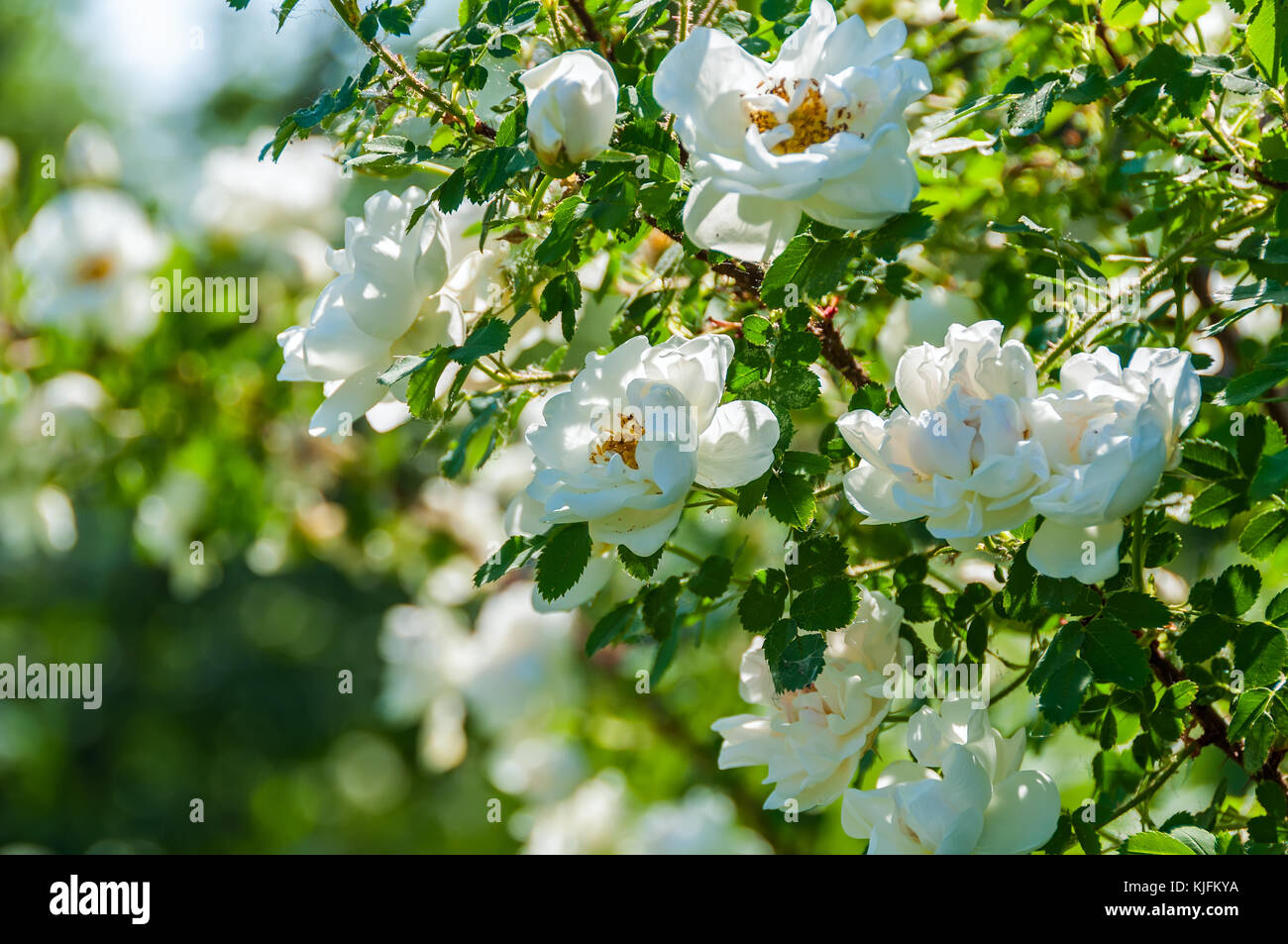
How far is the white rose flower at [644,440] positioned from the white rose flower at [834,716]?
0.50 ft

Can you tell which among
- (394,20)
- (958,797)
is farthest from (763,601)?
(394,20)

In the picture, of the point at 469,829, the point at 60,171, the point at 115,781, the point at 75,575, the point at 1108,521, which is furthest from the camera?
the point at 115,781

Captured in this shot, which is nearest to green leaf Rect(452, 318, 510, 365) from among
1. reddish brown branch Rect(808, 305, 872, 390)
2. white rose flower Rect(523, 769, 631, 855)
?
reddish brown branch Rect(808, 305, 872, 390)

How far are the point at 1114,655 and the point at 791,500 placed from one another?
0.17 meters

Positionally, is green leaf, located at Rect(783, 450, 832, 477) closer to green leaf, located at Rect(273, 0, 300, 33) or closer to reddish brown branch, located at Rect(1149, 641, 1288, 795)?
reddish brown branch, located at Rect(1149, 641, 1288, 795)

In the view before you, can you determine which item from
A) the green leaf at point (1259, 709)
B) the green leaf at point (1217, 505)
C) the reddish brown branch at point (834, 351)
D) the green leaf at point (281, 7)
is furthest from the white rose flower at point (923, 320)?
the green leaf at point (281, 7)

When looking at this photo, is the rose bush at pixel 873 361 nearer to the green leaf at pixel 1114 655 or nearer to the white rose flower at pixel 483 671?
the green leaf at pixel 1114 655

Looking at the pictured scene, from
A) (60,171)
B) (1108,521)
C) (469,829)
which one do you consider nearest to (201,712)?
(469,829)

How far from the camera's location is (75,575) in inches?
165

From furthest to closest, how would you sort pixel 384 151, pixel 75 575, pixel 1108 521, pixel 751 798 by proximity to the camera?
pixel 75 575, pixel 751 798, pixel 384 151, pixel 1108 521

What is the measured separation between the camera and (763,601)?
2.04 ft

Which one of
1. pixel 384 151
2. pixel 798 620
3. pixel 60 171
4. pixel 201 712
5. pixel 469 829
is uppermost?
pixel 60 171
